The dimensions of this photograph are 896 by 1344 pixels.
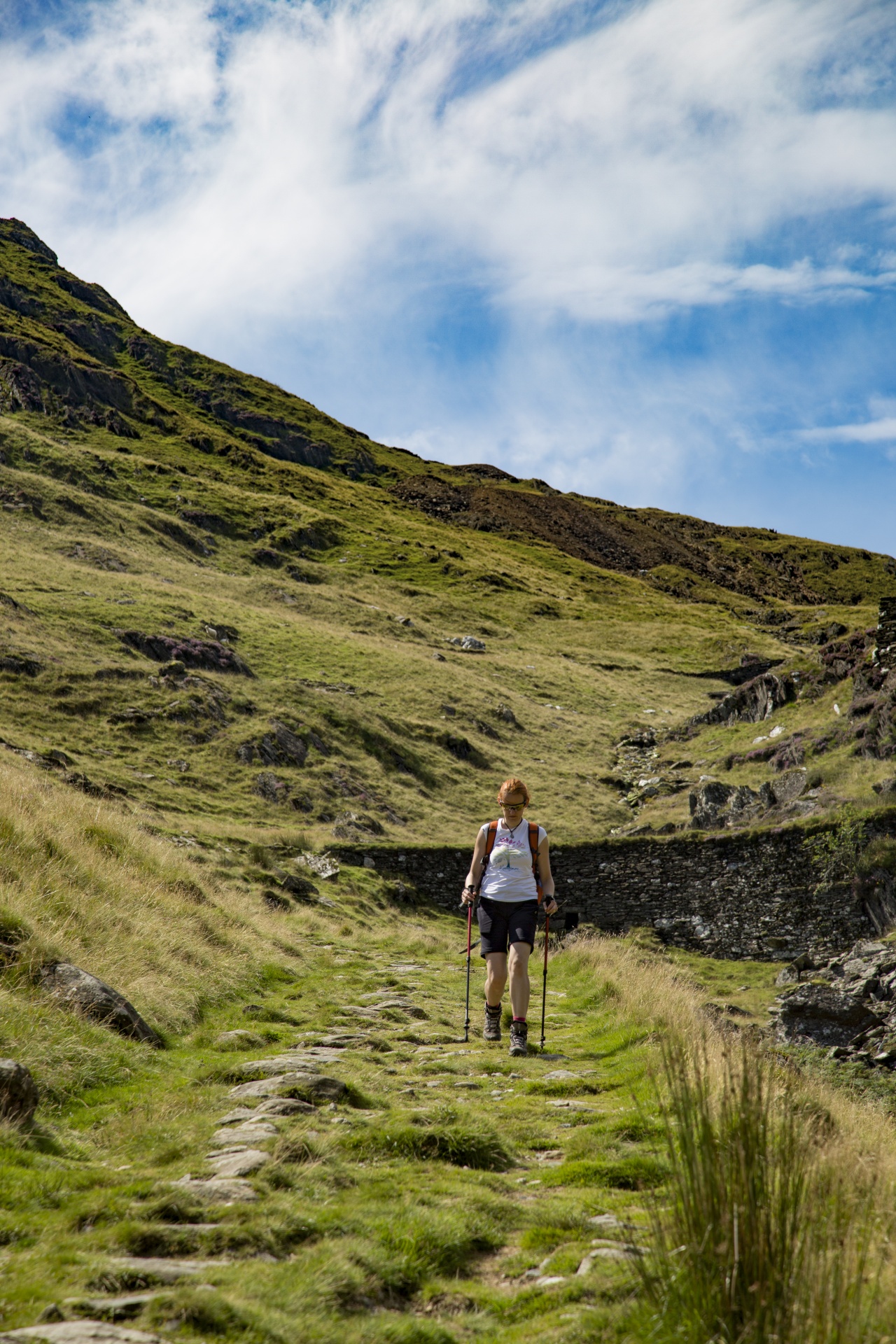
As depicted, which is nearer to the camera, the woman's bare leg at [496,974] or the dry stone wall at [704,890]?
the woman's bare leg at [496,974]

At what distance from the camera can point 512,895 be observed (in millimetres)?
8891

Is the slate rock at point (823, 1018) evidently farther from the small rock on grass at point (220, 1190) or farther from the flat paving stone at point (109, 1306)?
the flat paving stone at point (109, 1306)

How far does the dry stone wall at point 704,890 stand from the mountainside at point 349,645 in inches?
116

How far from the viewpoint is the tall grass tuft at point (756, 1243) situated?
2.51m

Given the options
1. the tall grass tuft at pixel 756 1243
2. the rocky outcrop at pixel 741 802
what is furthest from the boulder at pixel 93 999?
the rocky outcrop at pixel 741 802

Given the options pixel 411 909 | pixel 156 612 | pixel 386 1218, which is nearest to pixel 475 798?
pixel 411 909

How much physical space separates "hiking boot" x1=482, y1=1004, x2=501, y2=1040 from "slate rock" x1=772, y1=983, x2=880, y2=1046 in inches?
190

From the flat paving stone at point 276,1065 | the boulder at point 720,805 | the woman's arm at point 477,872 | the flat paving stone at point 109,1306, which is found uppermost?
the boulder at point 720,805

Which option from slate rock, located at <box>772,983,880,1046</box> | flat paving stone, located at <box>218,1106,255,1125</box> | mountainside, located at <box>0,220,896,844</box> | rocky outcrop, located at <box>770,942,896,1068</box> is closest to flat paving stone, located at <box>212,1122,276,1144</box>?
flat paving stone, located at <box>218,1106,255,1125</box>

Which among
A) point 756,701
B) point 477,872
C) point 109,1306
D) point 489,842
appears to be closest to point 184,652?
point 756,701

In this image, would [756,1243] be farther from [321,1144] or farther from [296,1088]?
[296,1088]

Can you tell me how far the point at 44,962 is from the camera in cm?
739

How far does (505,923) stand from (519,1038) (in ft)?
3.74

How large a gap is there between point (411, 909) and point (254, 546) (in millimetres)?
69036
